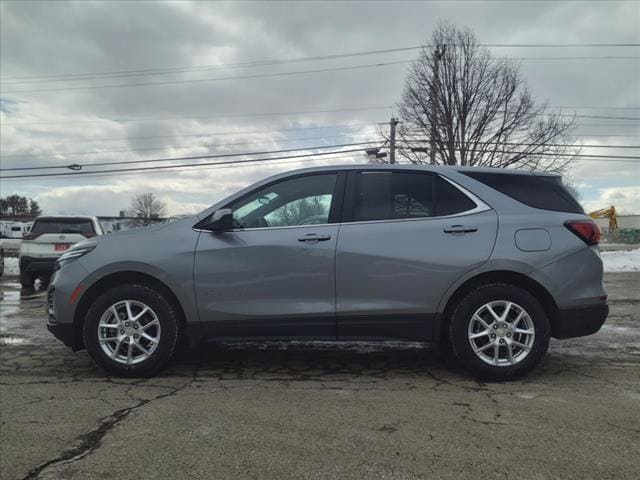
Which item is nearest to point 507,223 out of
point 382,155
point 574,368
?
point 574,368

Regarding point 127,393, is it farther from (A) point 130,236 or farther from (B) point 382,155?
(B) point 382,155

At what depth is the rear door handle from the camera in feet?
13.2

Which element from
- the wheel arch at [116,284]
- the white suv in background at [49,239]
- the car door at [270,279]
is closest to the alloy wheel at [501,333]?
the car door at [270,279]

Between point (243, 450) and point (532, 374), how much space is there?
8.73ft

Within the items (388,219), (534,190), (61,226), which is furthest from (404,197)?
(61,226)

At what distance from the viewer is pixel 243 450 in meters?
2.87

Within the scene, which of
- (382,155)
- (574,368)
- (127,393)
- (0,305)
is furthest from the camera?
(382,155)

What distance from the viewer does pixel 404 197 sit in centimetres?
423

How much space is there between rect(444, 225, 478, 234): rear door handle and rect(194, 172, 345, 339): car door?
0.90 meters

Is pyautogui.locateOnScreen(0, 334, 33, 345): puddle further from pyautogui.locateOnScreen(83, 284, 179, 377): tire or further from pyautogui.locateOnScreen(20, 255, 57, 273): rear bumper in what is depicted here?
pyautogui.locateOnScreen(20, 255, 57, 273): rear bumper

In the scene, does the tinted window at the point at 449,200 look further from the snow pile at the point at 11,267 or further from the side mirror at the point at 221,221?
the snow pile at the point at 11,267

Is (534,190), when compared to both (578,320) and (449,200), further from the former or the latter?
(578,320)

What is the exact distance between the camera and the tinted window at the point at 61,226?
419 inches

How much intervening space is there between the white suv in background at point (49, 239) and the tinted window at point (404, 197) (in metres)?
8.13
